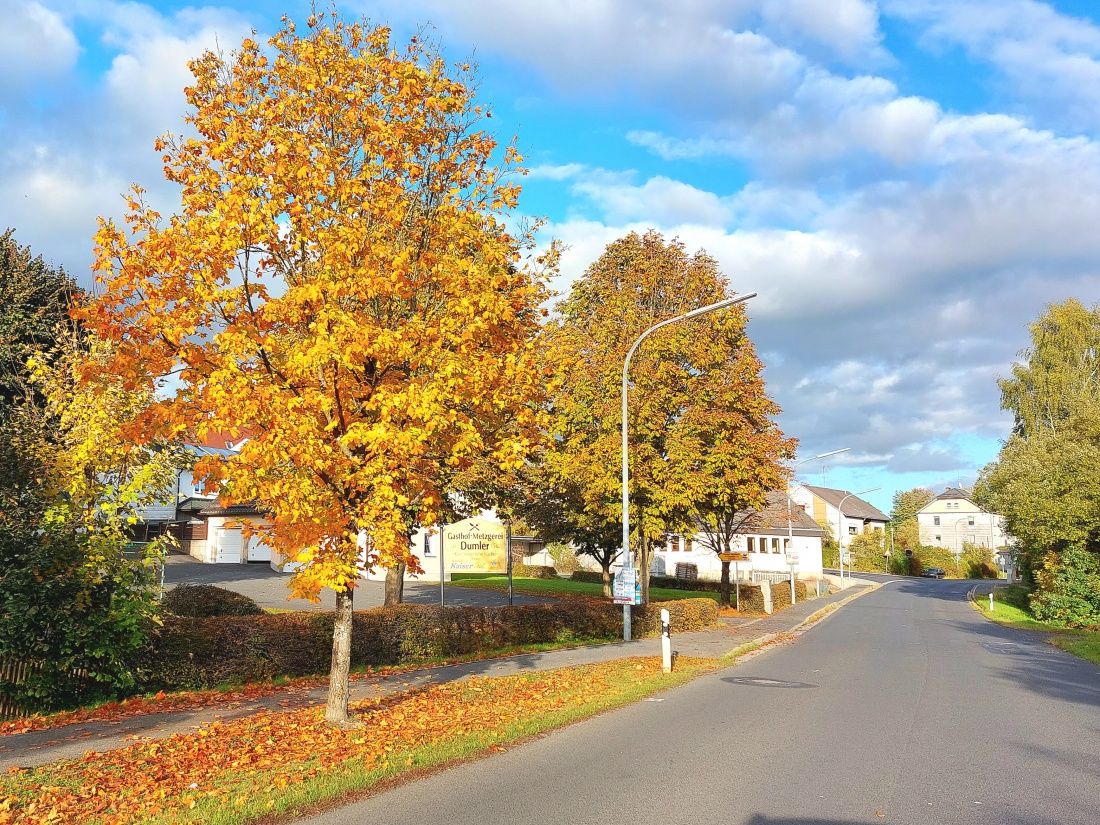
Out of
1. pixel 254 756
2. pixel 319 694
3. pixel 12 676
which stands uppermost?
pixel 12 676

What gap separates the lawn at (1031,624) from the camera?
21727mm

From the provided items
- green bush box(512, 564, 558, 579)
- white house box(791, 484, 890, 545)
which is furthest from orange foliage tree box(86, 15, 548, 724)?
white house box(791, 484, 890, 545)

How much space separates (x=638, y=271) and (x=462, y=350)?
18250 mm

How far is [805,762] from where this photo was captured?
852cm

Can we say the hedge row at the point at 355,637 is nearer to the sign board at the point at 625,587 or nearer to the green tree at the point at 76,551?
the green tree at the point at 76,551

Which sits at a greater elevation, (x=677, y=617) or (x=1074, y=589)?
(x=1074, y=589)

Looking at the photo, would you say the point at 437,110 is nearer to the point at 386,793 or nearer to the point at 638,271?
the point at 386,793

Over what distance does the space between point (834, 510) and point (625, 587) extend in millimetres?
92840

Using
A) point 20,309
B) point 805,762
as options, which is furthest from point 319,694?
point 20,309

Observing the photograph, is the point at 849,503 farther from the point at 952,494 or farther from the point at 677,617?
the point at 677,617

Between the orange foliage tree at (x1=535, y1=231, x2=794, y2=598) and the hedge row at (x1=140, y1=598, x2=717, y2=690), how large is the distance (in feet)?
12.7

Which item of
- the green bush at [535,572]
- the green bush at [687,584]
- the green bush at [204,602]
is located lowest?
the green bush at [687,584]

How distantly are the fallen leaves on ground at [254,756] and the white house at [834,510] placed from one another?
92.4m

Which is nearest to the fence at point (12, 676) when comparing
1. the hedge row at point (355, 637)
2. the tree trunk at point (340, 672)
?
the hedge row at point (355, 637)
